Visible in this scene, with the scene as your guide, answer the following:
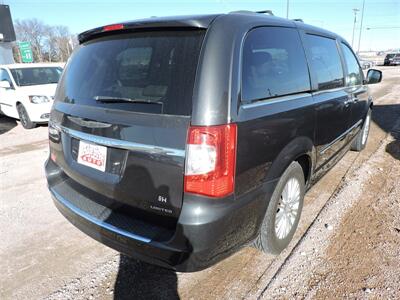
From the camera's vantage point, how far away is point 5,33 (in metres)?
19.0

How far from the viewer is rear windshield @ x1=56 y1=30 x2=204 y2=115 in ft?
6.19

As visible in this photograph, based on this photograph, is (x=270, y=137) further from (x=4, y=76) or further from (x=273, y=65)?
(x=4, y=76)

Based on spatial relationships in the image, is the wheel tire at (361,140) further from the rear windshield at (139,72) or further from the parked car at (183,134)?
the rear windshield at (139,72)

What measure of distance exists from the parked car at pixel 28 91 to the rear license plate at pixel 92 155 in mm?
6251

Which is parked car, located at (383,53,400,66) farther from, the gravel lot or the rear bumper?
the rear bumper

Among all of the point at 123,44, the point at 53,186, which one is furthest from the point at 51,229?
the point at 123,44

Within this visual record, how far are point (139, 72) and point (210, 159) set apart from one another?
77 centimetres

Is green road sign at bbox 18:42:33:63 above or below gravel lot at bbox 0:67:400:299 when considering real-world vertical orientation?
below

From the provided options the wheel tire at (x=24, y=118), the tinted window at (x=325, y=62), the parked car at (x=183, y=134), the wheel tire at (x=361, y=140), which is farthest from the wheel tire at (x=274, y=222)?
the wheel tire at (x=24, y=118)

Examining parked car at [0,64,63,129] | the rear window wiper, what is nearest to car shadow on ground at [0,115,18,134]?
parked car at [0,64,63,129]

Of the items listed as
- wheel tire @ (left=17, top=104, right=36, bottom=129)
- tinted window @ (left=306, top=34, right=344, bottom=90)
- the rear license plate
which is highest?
tinted window @ (left=306, top=34, right=344, bottom=90)

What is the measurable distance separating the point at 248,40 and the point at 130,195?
4.14ft

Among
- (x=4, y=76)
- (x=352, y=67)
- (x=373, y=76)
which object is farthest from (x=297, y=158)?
(x=4, y=76)

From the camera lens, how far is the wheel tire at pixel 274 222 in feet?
7.92
